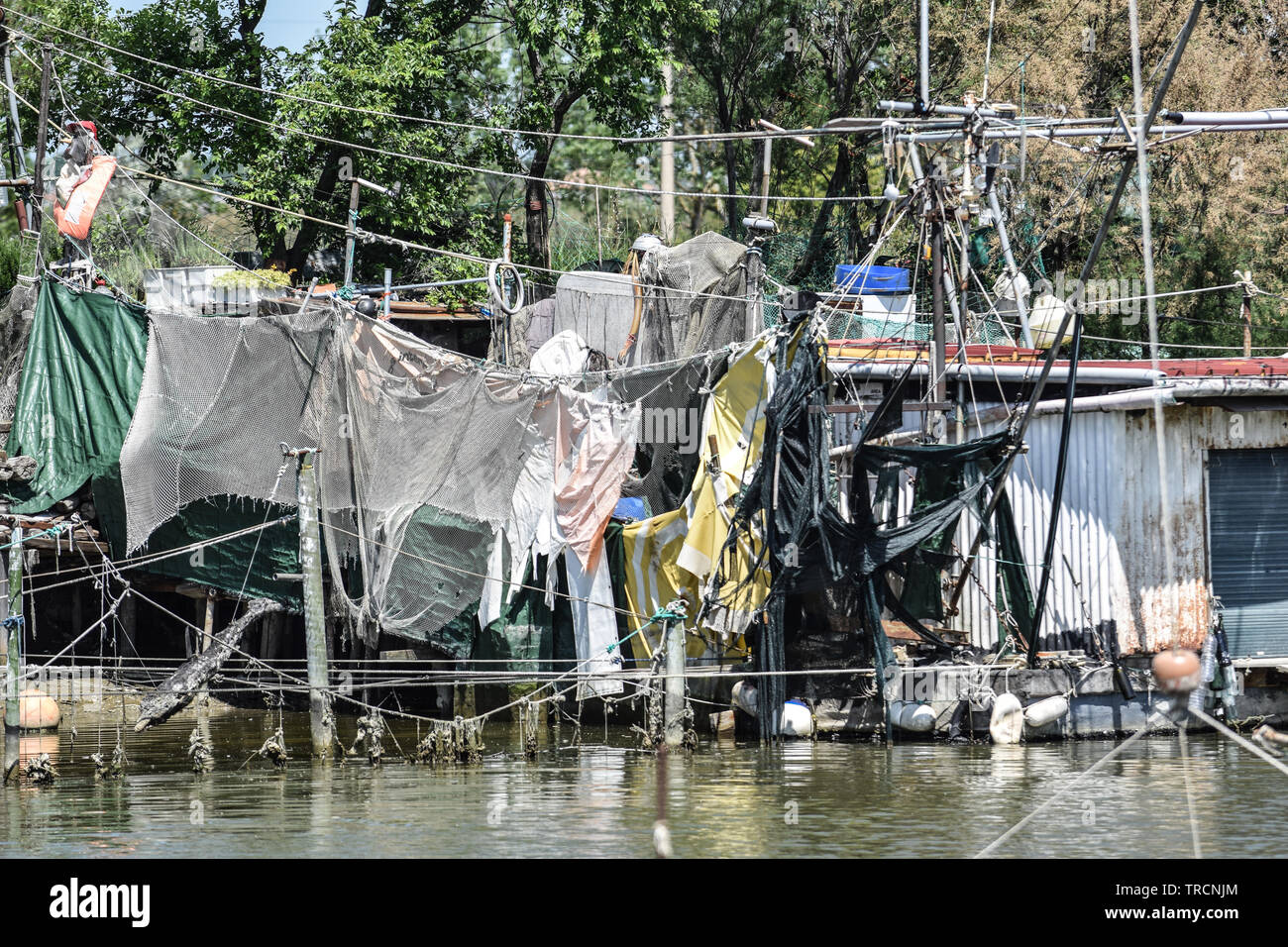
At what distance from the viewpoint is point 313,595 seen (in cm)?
1769

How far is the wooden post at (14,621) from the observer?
15.6 m

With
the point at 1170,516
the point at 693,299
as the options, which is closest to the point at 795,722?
the point at 1170,516

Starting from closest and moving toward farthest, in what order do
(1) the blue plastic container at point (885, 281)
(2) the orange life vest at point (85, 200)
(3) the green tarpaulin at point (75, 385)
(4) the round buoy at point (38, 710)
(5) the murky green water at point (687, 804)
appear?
(5) the murky green water at point (687, 804), (3) the green tarpaulin at point (75, 385), (2) the orange life vest at point (85, 200), (4) the round buoy at point (38, 710), (1) the blue plastic container at point (885, 281)

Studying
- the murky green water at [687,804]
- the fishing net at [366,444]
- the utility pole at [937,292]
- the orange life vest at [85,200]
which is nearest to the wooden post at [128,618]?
the murky green water at [687,804]

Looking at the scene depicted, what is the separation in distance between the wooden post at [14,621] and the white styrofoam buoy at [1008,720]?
1056 centimetres

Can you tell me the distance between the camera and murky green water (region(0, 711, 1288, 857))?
493 inches

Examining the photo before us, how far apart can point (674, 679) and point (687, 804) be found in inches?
119

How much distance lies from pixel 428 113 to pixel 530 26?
2.45 metres

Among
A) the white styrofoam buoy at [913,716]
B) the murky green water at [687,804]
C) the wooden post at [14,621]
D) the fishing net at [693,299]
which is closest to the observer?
the murky green water at [687,804]

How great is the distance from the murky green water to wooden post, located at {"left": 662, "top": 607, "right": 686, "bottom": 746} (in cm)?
42

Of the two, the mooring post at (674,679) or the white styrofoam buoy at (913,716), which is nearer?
the mooring post at (674,679)

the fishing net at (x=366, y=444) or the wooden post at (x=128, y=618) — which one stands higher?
the fishing net at (x=366, y=444)

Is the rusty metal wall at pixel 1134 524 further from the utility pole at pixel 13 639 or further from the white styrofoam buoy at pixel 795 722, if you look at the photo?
the utility pole at pixel 13 639

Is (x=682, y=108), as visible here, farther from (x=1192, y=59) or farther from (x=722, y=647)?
(x=722, y=647)
